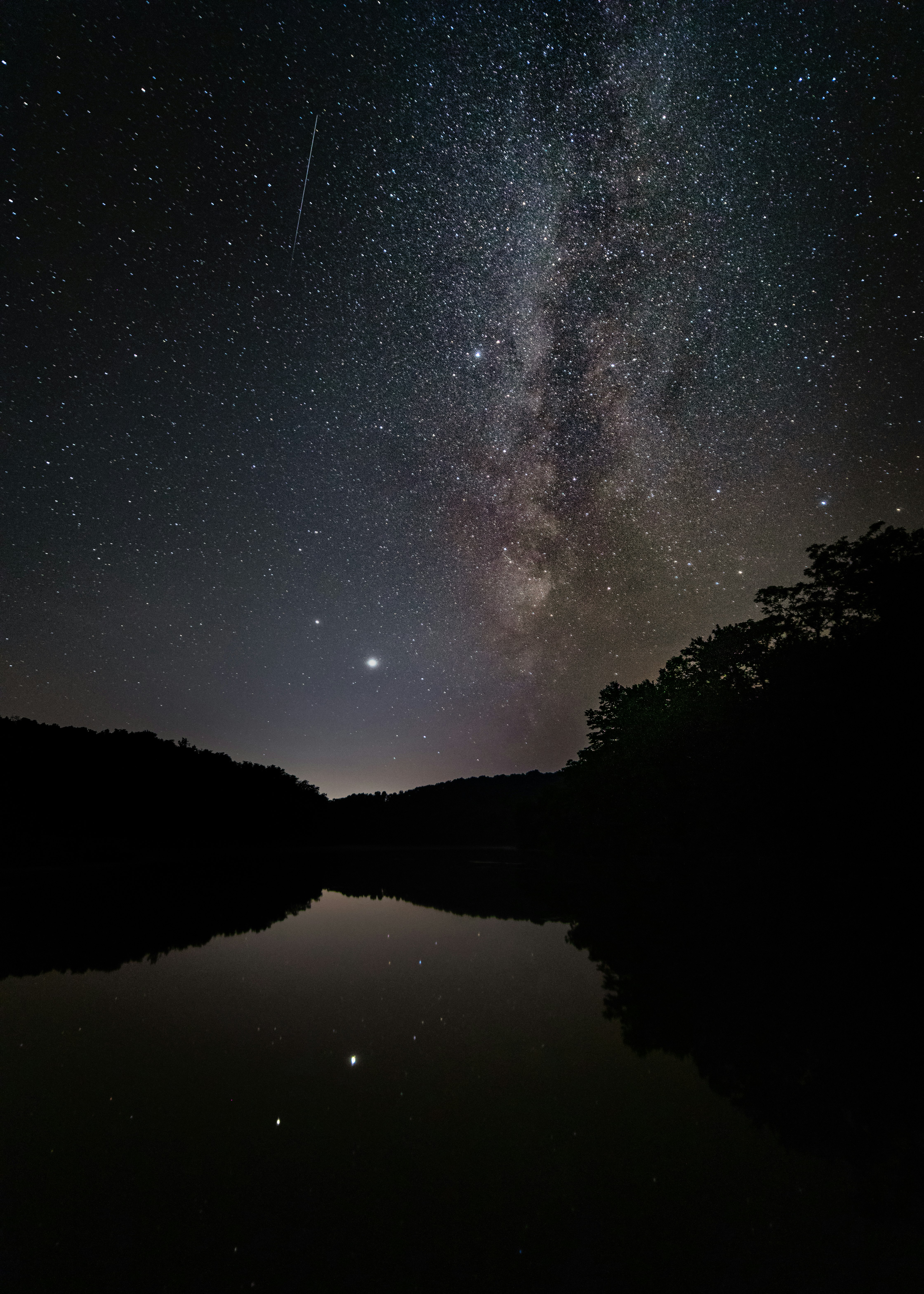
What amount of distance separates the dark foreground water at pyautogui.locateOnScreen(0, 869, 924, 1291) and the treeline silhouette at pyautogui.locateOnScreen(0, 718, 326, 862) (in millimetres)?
31779

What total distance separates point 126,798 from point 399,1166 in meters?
53.3

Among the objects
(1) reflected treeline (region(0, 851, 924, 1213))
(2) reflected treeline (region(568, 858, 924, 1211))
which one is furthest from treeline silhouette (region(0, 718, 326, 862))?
(2) reflected treeline (region(568, 858, 924, 1211))

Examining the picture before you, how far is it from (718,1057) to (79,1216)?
4.97m

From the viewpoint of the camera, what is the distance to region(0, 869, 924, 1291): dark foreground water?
A: 8.89 ft

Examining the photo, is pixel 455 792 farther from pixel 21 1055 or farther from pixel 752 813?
pixel 21 1055

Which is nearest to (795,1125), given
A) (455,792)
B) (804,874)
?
(804,874)

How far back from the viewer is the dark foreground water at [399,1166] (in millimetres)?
2709

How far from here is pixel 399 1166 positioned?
3541mm

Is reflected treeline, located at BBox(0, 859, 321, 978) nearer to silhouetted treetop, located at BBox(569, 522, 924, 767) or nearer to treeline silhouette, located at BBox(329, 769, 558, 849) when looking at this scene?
silhouetted treetop, located at BBox(569, 522, 924, 767)

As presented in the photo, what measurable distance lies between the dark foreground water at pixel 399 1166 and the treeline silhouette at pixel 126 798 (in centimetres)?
3178

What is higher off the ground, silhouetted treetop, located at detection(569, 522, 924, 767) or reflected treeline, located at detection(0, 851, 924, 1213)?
silhouetted treetop, located at detection(569, 522, 924, 767)

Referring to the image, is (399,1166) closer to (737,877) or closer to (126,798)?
(737,877)

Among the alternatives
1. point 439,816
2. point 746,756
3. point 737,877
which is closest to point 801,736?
point 746,756

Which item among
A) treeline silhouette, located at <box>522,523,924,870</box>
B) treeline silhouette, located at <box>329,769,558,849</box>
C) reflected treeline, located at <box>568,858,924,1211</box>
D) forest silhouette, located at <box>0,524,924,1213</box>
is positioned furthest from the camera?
treeline silhouette, located at <box>329,769,558,849</box>
